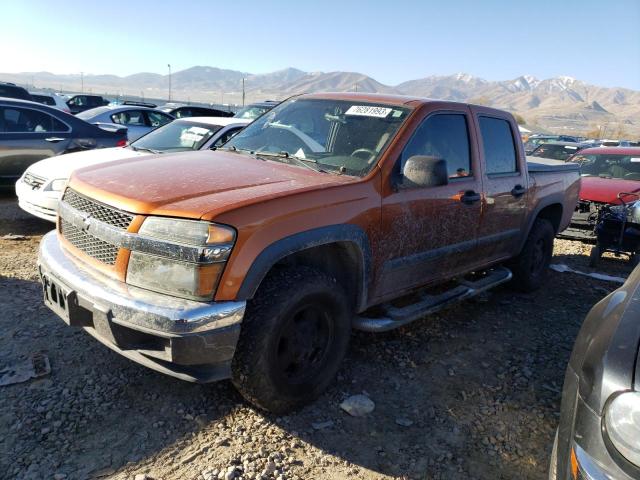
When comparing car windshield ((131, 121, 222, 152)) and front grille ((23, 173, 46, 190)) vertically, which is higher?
car windshield ((131, 121, 222, 152))

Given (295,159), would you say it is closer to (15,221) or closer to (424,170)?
(424,170)

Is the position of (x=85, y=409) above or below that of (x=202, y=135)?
below

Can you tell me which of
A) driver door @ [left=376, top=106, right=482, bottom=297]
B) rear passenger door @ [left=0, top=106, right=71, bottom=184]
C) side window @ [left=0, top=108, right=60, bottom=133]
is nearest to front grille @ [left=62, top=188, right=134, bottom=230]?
driver door @ [left=376, top=106, right=482, bottom=297]

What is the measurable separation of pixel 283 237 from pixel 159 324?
0.75 m

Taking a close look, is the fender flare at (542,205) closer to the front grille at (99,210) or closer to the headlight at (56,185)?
the front grille at (99,210)

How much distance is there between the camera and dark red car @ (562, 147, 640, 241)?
777 centimetres

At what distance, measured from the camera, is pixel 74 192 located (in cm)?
303

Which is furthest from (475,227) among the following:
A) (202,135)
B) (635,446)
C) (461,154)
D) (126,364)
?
(202,135)

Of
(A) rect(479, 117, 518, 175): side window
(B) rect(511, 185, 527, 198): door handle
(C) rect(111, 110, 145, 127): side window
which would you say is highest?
(A) rect(479, 117, 518, 175): side window

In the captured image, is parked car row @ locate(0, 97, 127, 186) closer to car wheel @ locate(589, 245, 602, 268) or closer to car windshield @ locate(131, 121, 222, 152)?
car windshield @ locate(131, 121, 222, 152)

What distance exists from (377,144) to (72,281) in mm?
2046

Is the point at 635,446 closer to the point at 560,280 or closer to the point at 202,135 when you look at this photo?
the point at 560,280

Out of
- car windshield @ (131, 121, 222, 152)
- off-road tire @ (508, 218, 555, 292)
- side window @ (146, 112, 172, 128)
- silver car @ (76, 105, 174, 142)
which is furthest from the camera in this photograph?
side window @ (146, 112, 172, 128)

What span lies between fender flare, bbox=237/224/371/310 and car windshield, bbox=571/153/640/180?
7.41 m
